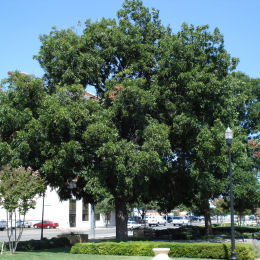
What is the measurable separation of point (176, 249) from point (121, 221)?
5.41 m

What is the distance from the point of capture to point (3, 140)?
20.0m

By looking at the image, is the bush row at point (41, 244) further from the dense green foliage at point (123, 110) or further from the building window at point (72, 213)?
the building window at point (72, 213)

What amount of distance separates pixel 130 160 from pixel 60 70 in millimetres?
7191

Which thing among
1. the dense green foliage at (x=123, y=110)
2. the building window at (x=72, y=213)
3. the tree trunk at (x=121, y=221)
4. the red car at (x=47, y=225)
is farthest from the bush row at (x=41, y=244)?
the building window at (x=72, y=213)

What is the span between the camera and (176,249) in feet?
55.0

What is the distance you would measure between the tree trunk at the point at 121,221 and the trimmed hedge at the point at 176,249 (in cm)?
316

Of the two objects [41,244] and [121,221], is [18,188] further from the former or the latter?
[121,221]

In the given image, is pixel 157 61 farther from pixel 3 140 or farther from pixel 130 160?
pixel 3 140

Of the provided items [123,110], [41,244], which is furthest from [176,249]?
[41,244]

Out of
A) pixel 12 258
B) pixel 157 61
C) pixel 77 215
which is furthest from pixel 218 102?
pixel 77 215

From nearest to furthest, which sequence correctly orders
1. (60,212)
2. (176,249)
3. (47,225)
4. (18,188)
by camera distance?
(176,249), (18,188), (47,225), (60,212)

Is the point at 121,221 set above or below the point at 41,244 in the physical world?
above

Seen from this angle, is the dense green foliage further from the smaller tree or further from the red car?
the red car

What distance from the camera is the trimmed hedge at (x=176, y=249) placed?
50.2ft
